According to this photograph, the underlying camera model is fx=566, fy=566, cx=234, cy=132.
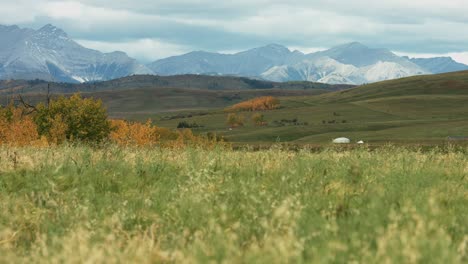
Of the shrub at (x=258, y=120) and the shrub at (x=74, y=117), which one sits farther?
the shrub at (x=258, y=120)

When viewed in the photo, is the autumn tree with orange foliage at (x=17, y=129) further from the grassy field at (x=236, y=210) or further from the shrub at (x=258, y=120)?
the shrub at (x=258, y=120)

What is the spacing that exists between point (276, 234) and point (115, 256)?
1.83 m

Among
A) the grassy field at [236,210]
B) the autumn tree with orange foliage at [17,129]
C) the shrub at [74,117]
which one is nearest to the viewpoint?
the grassy field at [236,210]

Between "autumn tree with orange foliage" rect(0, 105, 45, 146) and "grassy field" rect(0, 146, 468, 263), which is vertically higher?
"grassy field" rect(0, 146, 468, 263)

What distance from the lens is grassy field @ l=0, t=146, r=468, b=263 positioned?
5.54 meters

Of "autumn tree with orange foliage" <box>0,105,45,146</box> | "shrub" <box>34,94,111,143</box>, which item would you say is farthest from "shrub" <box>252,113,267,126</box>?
"shrub" <box>34,94,111,143</box>

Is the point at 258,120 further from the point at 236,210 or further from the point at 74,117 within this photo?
the point at 236,210

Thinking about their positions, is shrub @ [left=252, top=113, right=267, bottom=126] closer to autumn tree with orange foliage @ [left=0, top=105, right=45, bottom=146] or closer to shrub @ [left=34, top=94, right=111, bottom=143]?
autumn tree with orange foliage @ [left=0, top=105, right=45, bottom=146]

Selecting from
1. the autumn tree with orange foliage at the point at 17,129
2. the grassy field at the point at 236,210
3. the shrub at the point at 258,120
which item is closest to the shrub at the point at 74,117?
the autumn tree with orange foliage at the point at 17,129

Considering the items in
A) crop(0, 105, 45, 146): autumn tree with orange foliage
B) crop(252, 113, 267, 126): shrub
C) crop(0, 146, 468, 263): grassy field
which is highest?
crop(0, 146, 468, 263): grassy field

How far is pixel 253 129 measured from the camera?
6663 inches

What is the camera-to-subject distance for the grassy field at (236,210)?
5539mm

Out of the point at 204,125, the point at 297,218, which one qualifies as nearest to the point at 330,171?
the point at 297,218

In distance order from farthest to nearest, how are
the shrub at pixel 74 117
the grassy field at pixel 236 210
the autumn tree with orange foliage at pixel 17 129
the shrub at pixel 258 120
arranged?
1. the shrub at pixel 258 120
2. the shrub at pixel 74 117
3. the autumn tree with orange foliage at pixel 17 129
4. the grassy field at pixel 236 210
